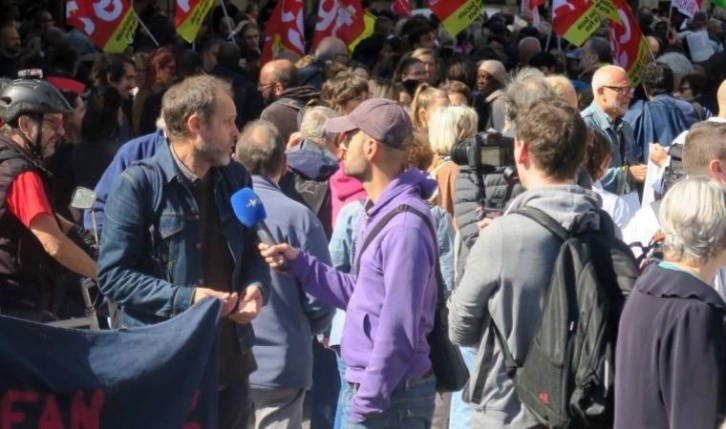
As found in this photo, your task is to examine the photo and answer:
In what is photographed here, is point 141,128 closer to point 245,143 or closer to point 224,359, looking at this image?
point 245,143

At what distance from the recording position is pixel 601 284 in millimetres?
4250

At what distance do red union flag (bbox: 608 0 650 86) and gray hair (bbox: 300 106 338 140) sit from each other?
6.28m

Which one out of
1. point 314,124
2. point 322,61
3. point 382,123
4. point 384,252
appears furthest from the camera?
point 322,61

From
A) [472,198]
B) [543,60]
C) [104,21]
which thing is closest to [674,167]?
[472,198]

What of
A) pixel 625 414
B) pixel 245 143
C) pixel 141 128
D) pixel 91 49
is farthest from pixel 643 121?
pixel 91 49

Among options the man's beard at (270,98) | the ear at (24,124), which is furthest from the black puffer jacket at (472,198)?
the man's beard at (270,98)

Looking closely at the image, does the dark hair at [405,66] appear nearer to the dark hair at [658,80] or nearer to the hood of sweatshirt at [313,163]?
the dark hair at [658,80]

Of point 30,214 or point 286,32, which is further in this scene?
point 286,32

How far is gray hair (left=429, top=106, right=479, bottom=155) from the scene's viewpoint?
725 centimetres

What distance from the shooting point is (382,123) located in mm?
5062

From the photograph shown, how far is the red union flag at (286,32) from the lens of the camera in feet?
45.9

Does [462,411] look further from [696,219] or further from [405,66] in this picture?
[405,66]

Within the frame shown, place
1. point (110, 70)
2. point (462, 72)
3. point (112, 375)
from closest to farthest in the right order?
point (112, 375) < point (110, 70) < point (462, 72)

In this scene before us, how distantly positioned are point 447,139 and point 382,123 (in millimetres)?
2251
